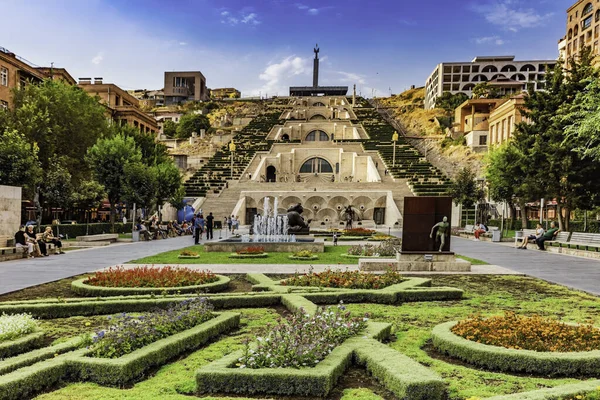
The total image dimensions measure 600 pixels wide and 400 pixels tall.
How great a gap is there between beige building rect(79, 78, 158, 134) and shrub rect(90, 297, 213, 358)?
186 ft

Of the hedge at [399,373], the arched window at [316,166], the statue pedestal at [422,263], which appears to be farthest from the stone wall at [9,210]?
the arched window at [316,166]

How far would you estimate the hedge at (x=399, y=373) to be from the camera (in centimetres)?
460

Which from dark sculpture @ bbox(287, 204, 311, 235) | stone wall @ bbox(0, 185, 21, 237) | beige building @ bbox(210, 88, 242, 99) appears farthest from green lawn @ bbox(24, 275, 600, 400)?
beige building @ bbox(210, 88, 242, 99)

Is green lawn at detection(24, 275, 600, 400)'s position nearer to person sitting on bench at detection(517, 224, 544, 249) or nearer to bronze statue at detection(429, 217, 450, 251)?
bronze statue at detection(429, 217, 450, 251)

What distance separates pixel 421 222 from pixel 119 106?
185 feet

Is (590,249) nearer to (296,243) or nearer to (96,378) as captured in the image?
(296,243)

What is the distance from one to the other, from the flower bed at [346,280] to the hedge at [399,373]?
4859mm

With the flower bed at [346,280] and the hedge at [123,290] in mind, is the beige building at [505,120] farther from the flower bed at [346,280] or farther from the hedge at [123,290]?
the hedge at [123,290]

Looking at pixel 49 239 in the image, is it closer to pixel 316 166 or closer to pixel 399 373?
pixel 399 373

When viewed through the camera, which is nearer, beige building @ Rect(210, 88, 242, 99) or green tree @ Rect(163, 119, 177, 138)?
green tree @ Rect(163, 119, 177, 138)

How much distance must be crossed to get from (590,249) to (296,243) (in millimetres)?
11931

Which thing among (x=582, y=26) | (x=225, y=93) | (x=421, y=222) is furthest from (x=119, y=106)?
(x=225, y=93)

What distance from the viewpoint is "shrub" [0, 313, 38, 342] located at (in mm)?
6379

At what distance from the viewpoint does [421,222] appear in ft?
49.7
